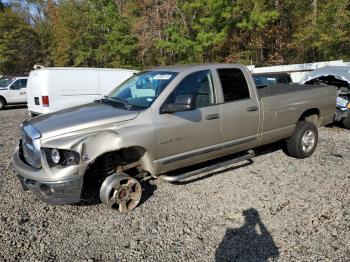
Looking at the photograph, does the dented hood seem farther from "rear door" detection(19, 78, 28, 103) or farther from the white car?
the white car

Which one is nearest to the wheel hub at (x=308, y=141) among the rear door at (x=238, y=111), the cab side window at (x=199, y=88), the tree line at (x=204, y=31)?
the rear door at (x=238, y=111)

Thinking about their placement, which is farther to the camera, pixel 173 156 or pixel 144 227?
pixel 173 156

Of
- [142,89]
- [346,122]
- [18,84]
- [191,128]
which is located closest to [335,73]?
[346,122]

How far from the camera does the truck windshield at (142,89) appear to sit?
446cm

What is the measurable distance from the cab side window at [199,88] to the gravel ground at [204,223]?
1297 mm

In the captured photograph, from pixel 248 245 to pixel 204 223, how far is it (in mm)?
632

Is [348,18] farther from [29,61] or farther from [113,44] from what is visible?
[29,61]

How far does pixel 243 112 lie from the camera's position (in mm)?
5129

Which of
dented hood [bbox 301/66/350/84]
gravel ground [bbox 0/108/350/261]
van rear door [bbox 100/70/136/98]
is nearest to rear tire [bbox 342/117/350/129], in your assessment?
dented hood [bbox 301/66/350/84]

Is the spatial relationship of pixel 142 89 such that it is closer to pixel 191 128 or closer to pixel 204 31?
pixel 191 128

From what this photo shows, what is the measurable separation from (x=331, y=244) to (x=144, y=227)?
206 cm

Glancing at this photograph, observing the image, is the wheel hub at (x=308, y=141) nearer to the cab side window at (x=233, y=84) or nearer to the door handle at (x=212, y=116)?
the cab side window at (x=233, y=84)

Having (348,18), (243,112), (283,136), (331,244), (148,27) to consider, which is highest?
(148,27)

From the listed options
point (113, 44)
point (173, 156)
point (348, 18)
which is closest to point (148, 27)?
point (113, 44)
